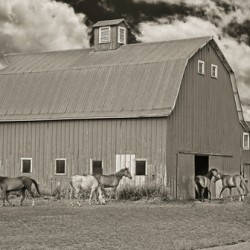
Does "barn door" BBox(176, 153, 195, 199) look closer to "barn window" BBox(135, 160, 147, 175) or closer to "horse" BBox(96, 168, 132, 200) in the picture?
"barn window" BBox(135, 160, 147, 175)

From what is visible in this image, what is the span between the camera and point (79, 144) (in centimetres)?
3719

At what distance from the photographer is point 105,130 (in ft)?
119

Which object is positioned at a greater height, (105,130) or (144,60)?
(144,60)

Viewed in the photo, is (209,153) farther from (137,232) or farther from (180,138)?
(137,232)

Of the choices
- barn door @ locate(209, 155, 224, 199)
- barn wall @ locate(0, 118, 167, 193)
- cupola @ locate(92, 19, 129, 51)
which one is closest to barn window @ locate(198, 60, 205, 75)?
barn wall @ locate(0, 118, 167, 193)

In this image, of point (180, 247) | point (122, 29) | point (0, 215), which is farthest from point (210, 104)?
point (180, 247)

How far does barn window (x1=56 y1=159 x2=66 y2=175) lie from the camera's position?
1483 inches

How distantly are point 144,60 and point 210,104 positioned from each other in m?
4.73

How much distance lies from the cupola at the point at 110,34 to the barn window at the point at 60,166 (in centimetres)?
815

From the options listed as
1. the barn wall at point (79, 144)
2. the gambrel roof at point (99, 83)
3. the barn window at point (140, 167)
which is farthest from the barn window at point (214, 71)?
the barn window at point (140, 167)

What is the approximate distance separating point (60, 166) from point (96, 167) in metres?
2.41

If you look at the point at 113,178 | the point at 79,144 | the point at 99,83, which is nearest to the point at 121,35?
the point at 99,83

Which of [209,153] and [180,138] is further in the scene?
[209,153]

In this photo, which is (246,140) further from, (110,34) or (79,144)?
(79,144)
